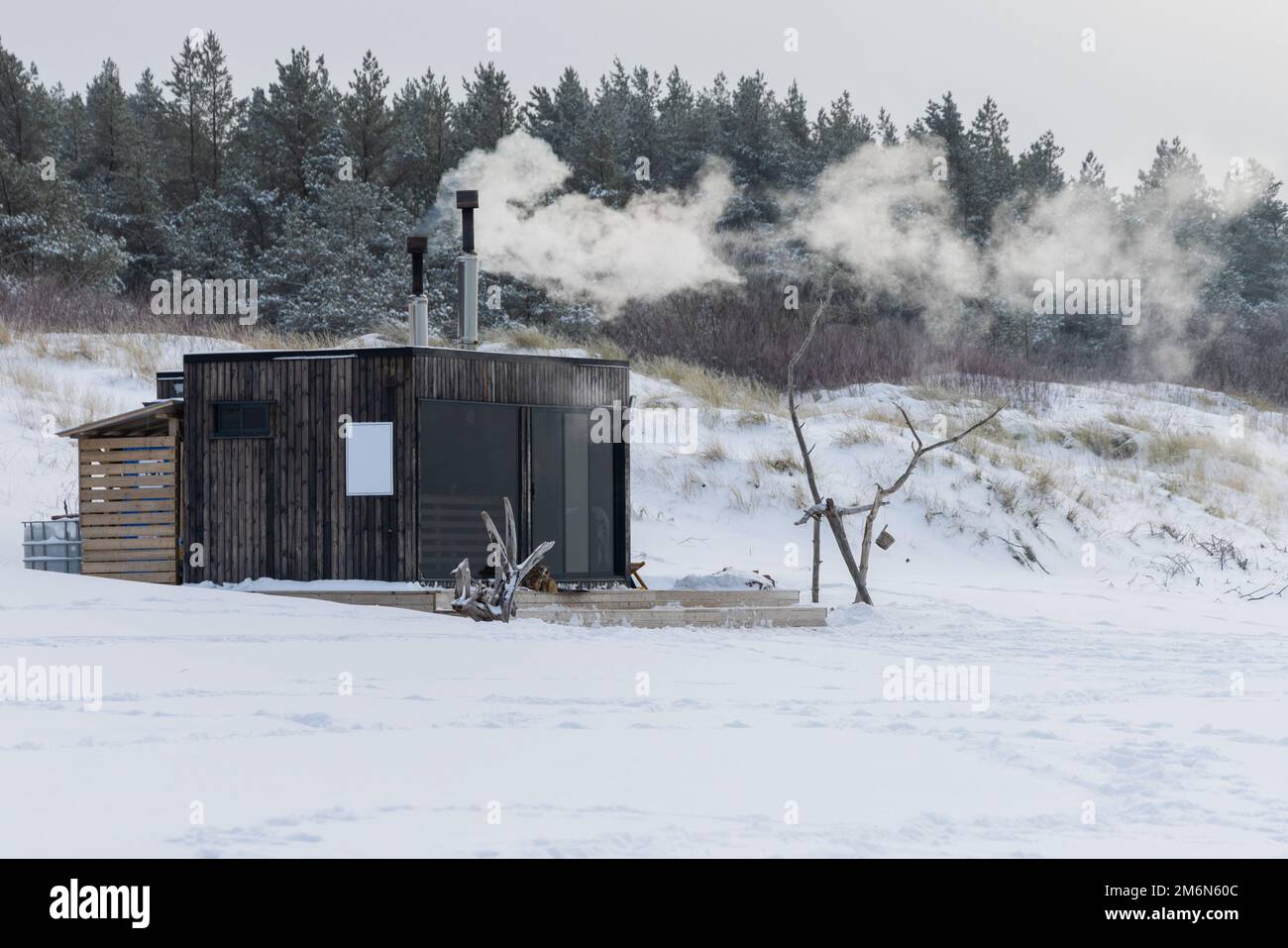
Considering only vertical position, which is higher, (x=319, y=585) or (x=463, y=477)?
(x=463, y=477)

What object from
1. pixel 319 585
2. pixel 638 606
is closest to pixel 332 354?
pixel 319 585

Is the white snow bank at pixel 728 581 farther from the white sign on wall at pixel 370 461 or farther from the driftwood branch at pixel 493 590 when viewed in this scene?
the white sign on wall at pixel 370 461

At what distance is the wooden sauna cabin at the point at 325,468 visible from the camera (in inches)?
522

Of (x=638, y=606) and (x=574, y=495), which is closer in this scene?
(x=638, y=606)

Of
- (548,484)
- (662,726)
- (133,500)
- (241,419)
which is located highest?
(241,419)

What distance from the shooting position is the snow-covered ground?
5.25 m

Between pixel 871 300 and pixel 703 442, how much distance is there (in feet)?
50.9

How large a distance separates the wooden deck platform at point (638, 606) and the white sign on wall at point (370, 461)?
116 cm

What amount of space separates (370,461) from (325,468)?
17.3 inches

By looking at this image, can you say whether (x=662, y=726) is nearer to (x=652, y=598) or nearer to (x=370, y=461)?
(x=652, y=598)

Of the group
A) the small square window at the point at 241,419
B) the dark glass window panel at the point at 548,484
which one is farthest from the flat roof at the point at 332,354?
the dark glass window panel at the point at 548,484

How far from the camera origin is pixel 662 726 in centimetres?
735

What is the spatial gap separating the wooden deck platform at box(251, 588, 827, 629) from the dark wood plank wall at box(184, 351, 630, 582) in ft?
2.38

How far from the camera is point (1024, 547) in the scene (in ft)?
61.8
